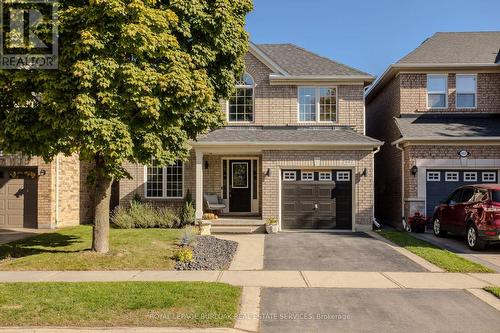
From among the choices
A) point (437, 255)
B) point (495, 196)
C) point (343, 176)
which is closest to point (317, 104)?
point (343, 176)

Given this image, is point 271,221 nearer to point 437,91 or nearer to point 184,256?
point 184,256

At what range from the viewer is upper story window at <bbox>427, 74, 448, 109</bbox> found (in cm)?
1761

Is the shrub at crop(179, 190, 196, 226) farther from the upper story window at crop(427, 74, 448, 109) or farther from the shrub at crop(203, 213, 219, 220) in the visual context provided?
the upper story window at crop(427, 74, 448, 109)

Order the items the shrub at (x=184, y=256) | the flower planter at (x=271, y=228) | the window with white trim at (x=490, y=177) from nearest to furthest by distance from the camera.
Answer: the shrub at (x=184, y=256), the flower planter at (x=271, y=228), the window with white trim at (x=490, y=177)

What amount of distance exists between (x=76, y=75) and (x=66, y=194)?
10.5 meters

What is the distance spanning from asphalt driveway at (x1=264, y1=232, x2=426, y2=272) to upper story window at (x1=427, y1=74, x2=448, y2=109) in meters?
7.27

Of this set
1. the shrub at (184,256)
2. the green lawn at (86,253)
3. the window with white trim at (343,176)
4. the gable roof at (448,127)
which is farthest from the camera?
the window with white trim at (343,176)

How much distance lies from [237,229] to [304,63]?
27.5 feet

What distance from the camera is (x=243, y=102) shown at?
17719 millimetres

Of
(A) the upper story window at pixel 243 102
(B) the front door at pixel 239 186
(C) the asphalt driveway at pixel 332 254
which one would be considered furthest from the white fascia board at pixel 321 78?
(C) the asphalt driveway at pixel 332 254

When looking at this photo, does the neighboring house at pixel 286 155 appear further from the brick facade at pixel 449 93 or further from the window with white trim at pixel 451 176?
the window with white trim at pixel 451 176

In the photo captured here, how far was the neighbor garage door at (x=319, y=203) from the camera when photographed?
52.7ft

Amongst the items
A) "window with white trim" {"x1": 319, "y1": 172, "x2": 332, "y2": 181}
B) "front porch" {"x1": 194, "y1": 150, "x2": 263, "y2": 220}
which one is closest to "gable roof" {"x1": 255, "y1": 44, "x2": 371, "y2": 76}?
"front porch" {"x1": 194, "y1": 150, "x2": 263, "y2": 220}

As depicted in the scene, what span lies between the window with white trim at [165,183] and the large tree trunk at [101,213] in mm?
6599
